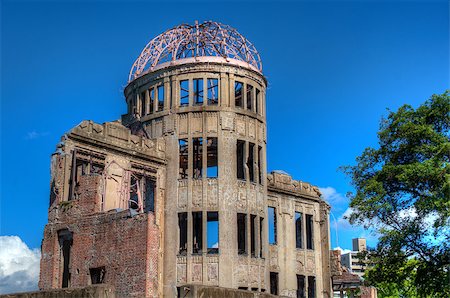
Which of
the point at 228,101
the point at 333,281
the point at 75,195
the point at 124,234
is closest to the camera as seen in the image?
the point at 124,234

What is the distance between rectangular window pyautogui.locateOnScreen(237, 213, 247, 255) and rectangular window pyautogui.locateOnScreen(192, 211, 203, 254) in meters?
2.05

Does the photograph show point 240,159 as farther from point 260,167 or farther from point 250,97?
point 250,97

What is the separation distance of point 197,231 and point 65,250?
850 centimetres

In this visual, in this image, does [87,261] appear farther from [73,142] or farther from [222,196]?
[222,196]

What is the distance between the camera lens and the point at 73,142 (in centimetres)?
2903

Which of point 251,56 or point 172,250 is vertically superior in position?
point 251,56

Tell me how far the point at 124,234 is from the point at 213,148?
Answer: 33.1 feet

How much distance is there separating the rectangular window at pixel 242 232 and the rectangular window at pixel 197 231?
2053 millimetres

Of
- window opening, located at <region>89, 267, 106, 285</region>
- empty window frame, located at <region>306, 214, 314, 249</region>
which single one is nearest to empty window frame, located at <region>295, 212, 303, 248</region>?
empty window frame, located at <region>306, 214, 314, 249</region>

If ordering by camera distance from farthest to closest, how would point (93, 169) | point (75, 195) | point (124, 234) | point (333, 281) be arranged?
point (333, 281) < point (93, 169) < point (75, 195) < point (124, 234)

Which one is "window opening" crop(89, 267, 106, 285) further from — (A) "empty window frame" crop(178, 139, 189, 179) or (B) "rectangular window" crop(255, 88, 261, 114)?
(B) "rectangular window" crop(255, 88, 261, 114)

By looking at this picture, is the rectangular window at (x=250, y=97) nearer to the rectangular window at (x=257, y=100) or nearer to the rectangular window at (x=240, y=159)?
the rectangular window at (x=257, y=100)

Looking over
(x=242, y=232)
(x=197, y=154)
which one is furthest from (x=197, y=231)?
(x=197, y=154)

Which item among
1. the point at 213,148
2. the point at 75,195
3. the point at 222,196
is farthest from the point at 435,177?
the point at 75,195
